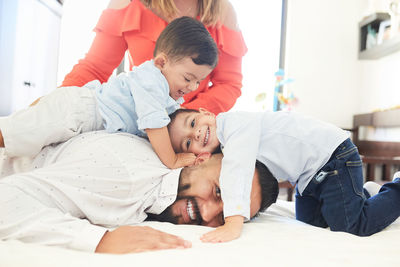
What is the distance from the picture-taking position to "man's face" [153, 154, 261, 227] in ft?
3.17

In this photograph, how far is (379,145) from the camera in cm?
328

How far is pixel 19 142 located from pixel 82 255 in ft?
1.72

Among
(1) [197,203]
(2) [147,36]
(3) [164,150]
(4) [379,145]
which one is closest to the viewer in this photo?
(1) [197,203]

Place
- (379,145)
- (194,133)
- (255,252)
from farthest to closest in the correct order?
(379,145), (194,133), (255,252)

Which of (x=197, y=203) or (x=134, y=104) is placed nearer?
(x=197, y=203)

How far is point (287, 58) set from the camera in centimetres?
380

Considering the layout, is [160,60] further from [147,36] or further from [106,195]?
[106,195]

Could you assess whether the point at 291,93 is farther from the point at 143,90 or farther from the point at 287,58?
the point at 143,90

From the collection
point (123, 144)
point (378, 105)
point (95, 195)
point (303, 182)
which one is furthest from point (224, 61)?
point (378, 105)

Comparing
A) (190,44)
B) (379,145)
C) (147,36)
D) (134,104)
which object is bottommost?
(379,145)

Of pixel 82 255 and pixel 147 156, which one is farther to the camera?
pixel 147 156

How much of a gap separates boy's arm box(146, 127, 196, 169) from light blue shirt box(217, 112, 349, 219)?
0.44 ft

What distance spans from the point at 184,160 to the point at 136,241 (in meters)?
0.43

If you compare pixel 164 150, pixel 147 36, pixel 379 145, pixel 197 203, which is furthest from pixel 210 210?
pixel 379 145
